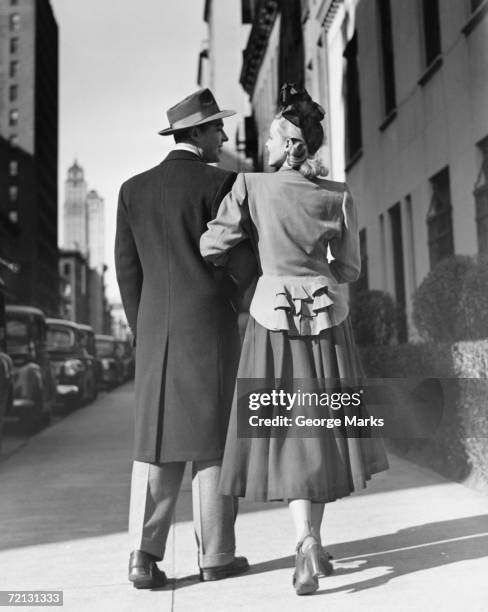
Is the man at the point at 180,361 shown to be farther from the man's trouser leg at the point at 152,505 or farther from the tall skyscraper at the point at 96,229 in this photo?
the tall skyscraper at the point at 96,229

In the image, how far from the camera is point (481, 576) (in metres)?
3.56

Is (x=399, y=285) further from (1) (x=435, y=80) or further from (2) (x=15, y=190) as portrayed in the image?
(2) (x=15, y=190)

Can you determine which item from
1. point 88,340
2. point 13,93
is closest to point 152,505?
point 88,340

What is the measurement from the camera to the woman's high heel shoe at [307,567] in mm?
3287

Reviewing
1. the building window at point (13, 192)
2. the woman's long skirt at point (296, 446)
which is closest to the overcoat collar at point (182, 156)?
the woman's long skirt at point (296, 446)

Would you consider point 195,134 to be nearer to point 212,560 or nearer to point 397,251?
point 212,560

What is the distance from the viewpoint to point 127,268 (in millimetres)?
3869

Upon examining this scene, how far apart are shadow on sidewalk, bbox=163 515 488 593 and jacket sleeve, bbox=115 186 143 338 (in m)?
1.19

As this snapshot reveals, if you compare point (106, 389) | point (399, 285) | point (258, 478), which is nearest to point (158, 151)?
point (258, 478)

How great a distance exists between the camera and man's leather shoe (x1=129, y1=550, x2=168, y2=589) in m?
3.56

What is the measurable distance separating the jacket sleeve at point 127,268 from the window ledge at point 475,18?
7.42 metres

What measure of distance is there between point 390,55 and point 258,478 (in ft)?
41.4

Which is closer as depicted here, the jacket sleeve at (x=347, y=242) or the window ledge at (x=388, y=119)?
the jacket sleeve at (x=347, y=242)

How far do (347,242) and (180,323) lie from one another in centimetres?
78
